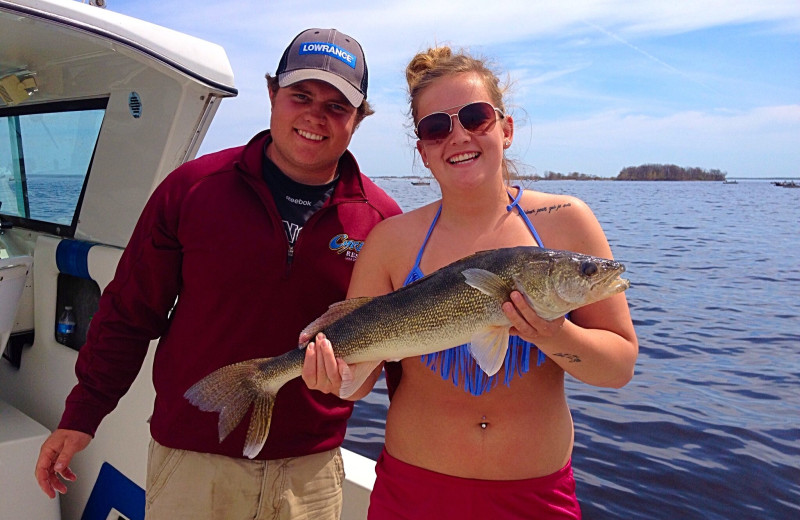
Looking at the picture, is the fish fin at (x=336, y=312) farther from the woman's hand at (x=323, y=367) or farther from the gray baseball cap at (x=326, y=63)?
the gray baseball cap at (x=326, y=63)

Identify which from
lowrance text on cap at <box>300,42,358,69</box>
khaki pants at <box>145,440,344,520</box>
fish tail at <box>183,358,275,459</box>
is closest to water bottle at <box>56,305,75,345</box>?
khaki pants at <box>145,440,344,520</box>

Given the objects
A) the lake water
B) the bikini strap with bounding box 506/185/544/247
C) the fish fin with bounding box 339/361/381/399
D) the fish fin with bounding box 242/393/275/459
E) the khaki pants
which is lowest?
the lake water

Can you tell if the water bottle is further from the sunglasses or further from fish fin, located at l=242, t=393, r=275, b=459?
the sunglasses

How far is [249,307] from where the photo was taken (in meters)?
2.97

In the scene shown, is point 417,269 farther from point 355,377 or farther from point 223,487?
point 223,487

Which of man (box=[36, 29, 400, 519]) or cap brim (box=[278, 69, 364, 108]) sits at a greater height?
cap brim (box=[278, 69, 364, 108])

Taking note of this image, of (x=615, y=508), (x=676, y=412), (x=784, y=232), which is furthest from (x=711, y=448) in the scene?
(x=784, y=232)

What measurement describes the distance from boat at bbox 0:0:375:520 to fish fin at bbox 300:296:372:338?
1641 mm

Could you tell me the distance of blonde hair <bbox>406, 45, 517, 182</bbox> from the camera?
2836 millimetres

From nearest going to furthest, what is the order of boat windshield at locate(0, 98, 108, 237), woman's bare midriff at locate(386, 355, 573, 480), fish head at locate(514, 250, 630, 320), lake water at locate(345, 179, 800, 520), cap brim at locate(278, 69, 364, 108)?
1. fish head at locate(514, 250, 630, 320)
2. woman's bare midriff at locate(386, 355, 573, 480)
3. cap brim at locate(278, 69, 364, 108)
4. boat windshield at locate(0, 98, 108, 237)
5. lake water at locate(345, 179, 800, 520)

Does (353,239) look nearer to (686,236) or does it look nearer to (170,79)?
(170,79)

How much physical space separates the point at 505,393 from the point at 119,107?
4.01 metres

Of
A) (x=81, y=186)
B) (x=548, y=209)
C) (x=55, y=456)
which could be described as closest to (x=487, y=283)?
(x=548, y=209)

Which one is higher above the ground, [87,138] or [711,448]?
[87,138]
